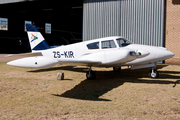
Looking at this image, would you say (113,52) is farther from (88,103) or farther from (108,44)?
(88,103)

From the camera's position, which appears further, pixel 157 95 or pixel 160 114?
pixel 157 95

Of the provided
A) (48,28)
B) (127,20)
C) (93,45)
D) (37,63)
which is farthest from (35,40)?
(48,28)

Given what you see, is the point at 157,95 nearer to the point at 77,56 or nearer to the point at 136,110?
the point at 136,110

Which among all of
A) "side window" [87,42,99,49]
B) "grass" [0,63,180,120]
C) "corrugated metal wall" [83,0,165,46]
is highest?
"corrugated metal wall" [83,0,165,46]

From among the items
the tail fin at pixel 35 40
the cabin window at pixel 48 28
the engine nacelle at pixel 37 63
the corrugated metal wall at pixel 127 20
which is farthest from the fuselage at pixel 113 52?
the cabin window at pixel 48 28

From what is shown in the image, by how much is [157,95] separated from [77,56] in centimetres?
488

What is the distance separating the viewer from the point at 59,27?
4634 centimetres

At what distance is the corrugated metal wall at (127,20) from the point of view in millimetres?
15352

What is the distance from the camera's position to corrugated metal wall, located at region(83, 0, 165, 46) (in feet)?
50.4

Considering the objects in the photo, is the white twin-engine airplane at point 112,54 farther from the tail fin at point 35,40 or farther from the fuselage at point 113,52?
the tail fin at point 35,40

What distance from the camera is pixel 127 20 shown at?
16344mm

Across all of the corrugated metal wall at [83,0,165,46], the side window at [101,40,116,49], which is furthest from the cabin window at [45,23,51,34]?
the side window at [101,40,116,49]

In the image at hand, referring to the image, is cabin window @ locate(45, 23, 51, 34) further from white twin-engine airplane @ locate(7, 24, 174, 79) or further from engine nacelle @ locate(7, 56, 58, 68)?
engine nacelle @ locate(7, 56, 58, 68)

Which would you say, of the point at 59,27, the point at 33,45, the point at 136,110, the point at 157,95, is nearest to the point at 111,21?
the point at 33,45
